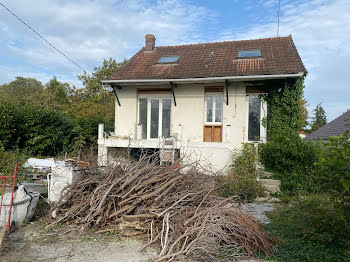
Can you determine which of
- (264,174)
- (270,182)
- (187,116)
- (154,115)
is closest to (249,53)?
(187,116)

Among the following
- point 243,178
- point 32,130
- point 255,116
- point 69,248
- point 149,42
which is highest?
point 149,42

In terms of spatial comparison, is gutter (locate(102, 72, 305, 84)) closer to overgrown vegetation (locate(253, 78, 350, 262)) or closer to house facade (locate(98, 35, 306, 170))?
house facade (locate(98, 35, 306, 170))

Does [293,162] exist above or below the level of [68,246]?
above

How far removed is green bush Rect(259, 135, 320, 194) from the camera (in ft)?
26.0

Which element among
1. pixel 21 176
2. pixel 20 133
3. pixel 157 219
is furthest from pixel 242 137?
pixel 20 133

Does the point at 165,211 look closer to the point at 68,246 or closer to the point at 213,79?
the point at 68,246

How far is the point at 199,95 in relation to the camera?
456 inches

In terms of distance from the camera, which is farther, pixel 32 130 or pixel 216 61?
pixel 216 61

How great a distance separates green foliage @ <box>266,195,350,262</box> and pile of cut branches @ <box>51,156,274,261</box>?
37 centimetres

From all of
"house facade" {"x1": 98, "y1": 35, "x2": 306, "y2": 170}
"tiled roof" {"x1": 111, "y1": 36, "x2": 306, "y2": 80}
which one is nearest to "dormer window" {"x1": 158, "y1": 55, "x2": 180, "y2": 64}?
"house facade" {"x1": 98, "y1": 35, "x2": 306, "y2": 170}

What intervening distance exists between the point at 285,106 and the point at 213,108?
2978 millimetres

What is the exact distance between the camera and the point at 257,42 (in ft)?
42.3

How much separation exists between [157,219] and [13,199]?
2801 millimetres

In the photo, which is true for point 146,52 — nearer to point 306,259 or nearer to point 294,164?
point 294,164
